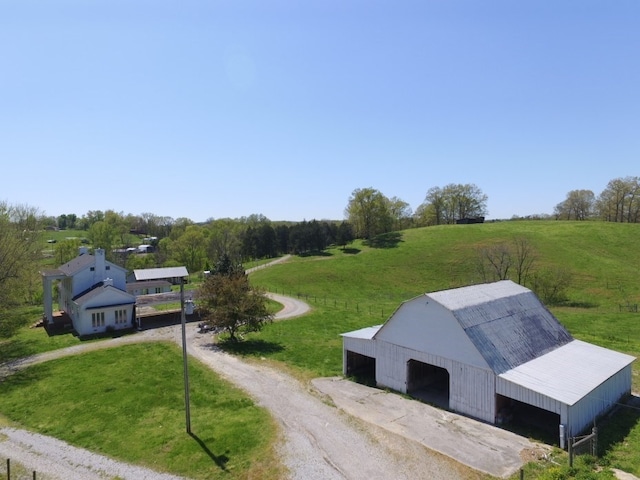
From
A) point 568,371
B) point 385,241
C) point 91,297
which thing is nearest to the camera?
point 568,371

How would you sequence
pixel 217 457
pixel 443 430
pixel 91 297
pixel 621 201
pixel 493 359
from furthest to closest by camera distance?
pixel 621 201, pixel 91 297, pixel 493 359, pixel 443 430, pixel 217 457

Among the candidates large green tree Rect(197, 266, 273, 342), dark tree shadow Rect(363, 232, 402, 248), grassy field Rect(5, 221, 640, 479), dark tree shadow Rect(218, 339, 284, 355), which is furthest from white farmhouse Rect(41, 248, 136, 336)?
dark tree shadow Rect(363, 232, 402, 248)

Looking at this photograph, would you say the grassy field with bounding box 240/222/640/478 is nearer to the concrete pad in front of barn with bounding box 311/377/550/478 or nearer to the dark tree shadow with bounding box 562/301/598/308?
the dark tree shadow with bounding box 562/301/598/308

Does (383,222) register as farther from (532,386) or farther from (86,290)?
(532,386)

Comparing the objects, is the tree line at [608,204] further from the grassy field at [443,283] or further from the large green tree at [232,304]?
the large green tree at [232,304]

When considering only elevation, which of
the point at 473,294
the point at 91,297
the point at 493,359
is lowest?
the point at 493,359

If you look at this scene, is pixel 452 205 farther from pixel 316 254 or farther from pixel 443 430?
pixel 443 430

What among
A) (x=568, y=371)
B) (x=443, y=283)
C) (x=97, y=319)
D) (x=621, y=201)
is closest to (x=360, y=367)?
(x=568, y=371)
